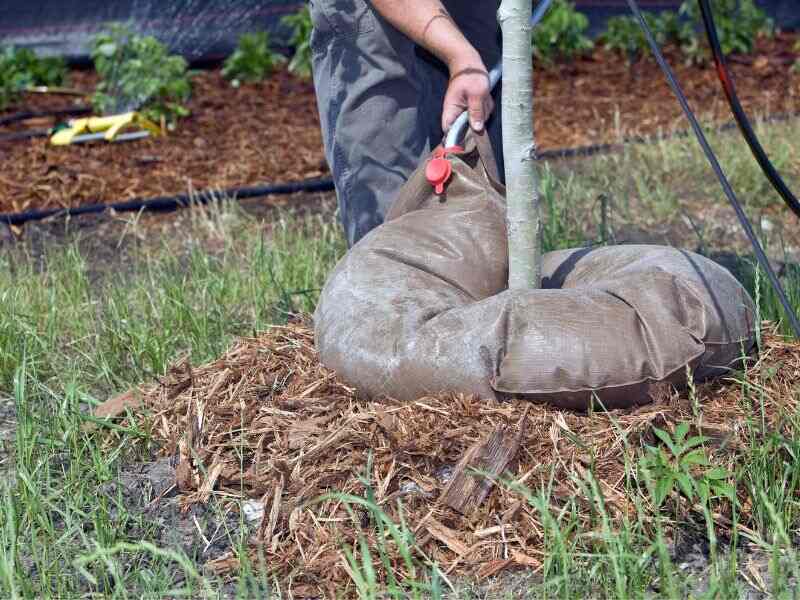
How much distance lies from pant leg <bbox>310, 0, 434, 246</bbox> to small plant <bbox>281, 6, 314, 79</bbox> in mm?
4016

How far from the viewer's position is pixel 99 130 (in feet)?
19.9

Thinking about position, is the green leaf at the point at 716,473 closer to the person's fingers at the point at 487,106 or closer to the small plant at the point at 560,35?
the person's fingers at the point at 487,106

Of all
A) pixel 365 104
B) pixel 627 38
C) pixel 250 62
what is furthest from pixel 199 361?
pixel 627 38

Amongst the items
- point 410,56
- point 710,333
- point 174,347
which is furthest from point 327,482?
point 410,56

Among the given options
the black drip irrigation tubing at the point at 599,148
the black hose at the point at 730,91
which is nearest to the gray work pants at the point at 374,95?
the black hose at the point at 730,91

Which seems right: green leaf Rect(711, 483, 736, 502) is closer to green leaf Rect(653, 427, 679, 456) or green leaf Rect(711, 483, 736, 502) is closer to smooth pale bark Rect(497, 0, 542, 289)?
green leaf Rect(653, 427, 679, 456)

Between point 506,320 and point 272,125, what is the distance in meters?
4.42

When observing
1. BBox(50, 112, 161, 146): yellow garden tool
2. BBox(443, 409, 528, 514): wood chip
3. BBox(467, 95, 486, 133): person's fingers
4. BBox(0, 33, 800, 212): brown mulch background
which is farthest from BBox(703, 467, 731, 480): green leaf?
BBox(50, 112, 161, 146): yellow garden tool

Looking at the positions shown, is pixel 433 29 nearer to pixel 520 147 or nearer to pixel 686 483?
pixel 520 147

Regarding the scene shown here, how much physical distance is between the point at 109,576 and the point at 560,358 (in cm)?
96

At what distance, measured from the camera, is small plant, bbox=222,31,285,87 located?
736 centimetres

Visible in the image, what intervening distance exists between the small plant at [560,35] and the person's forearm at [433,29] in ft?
16.2

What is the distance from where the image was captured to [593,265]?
8.42 ft

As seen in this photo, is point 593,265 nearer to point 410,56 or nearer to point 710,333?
point 710,333
